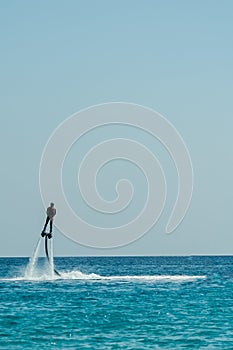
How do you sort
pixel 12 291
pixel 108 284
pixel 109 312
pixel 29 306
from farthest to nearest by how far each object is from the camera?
1. pixel 108 284
2. pixel 12 291
3. pixel 29 306
4. pixel 109 312

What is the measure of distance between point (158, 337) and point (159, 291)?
32.3m

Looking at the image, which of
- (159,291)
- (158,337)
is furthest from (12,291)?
(158,337)

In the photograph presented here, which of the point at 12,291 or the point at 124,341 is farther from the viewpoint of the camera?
the point at 12,291

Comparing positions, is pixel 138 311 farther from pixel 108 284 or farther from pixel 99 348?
pixel 108 284

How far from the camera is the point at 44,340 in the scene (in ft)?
135

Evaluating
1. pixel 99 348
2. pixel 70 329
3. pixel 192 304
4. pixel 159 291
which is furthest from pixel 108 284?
pixel 99 348

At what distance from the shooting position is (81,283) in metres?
87.9

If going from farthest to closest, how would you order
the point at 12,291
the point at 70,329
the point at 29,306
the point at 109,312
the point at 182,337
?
1. the point at 12,291
2. the point at 29,306
3. the point at 109,312
4. the point at 70,329
5. the point at 182,337

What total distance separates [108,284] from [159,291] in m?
12.6

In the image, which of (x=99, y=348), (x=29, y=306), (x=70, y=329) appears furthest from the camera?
(x=29, y=306)

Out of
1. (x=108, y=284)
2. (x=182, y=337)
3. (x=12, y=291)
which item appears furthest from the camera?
(x=108, y=284)

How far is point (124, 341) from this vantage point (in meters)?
41.0

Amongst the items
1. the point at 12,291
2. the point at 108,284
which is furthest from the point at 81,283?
the point at 12,291

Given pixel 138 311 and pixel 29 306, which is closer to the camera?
pixel 138 311
